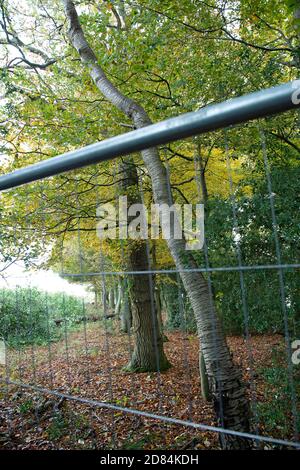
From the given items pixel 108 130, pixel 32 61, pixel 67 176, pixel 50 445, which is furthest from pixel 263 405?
pixel 32 61

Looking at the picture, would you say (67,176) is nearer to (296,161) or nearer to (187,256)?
(187,256)

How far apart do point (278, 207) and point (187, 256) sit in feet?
4.71

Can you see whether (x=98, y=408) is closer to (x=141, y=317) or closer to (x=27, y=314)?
(x=27, y=314)

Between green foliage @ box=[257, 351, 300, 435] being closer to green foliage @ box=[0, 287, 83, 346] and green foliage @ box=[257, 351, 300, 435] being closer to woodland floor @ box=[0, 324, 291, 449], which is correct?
woodland floor @ box=[0, 324, 291, 449]

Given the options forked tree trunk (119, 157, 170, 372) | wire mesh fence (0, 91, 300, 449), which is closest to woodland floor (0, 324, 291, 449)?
wire mesh fence (0, 91, 300, 449)

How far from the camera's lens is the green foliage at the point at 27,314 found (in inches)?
87.0

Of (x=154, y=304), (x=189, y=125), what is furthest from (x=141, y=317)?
(x=189, y=125)

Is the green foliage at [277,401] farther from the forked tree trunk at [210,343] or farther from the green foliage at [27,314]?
the green foliage at [27,314]

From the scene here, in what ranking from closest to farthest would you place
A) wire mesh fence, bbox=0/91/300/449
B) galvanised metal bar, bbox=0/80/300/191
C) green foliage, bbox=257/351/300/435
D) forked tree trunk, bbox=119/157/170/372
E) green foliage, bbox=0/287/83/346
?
1. galvanised metal bar, bbox=0/80/300/191
2. green foliage, bbox=0/287/83/346
3. wire mesh fence, bbox=0/91/300/449
4. green foliage, bbox=257/351/300/435
5. forked tree trunk, bbox=119/157/170/372

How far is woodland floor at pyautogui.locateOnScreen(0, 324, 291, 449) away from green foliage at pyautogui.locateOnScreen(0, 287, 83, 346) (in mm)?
150

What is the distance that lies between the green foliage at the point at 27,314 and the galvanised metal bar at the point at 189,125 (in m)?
0.92

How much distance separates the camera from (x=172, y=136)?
1.13 meters

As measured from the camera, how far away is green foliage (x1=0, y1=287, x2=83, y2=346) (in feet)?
7.25
